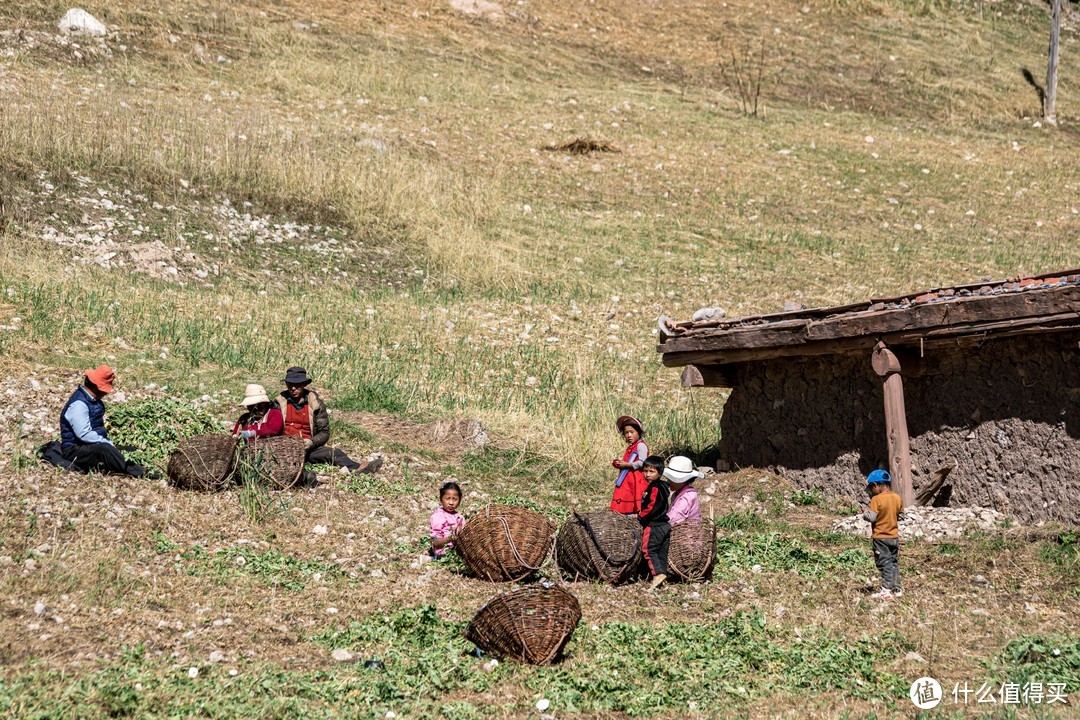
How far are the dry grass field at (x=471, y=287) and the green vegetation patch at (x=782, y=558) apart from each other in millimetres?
33

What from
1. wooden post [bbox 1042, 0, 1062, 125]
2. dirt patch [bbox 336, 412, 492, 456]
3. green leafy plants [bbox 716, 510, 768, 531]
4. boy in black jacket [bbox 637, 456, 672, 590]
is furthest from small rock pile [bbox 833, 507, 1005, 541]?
wooden post [bbox 1042, 0, 1062, 125]

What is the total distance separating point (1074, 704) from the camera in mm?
5934

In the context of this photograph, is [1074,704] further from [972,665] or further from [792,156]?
[792,156]

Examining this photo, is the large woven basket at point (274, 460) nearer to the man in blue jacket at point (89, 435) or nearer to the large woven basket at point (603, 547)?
the man in blue jacket at point (89, 435)

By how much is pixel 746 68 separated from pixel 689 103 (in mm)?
3341

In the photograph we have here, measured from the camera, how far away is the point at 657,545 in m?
8.26

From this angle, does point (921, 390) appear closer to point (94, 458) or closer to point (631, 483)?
point (631, 483)

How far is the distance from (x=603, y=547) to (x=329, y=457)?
329cm

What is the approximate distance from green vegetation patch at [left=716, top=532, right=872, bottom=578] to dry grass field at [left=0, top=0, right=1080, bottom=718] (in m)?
0.03

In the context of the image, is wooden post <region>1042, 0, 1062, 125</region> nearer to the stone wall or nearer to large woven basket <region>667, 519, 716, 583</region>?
the stone wall

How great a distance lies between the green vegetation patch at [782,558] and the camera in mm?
8555

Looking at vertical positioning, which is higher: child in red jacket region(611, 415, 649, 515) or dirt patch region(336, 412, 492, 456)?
dirt patch region(336, 412, 492, 456)

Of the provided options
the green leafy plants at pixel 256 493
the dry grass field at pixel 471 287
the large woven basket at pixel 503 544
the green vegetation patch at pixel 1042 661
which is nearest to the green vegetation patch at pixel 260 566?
the dry grass field at pixel 471 287

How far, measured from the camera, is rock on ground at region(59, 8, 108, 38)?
2431cm
